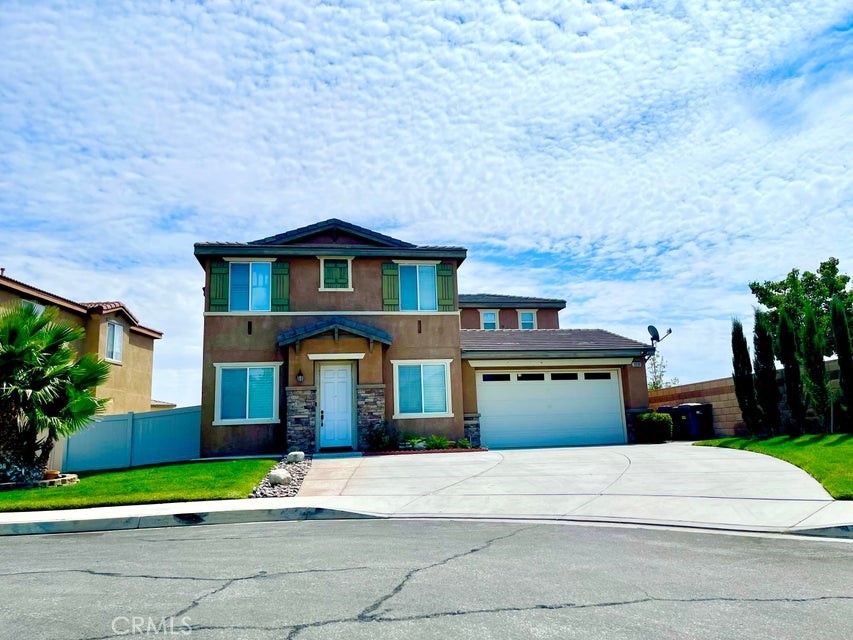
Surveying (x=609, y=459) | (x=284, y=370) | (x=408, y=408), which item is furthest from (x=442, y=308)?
(x=609, y=459)

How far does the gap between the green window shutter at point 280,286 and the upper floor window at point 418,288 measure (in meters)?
3.56

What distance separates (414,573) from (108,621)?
100 inches

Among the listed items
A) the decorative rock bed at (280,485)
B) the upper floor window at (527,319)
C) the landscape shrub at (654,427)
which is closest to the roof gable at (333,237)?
the decorative rock bed at (280,485)

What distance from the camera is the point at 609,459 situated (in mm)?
16250

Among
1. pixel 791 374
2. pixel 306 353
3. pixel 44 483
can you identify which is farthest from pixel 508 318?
pixel 44 483

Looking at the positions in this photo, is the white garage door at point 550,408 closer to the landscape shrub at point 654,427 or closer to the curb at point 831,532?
the landscape shrub at point 654,427

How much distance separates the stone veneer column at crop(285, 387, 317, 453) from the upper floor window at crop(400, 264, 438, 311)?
4.17 m

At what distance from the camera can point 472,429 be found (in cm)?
2184

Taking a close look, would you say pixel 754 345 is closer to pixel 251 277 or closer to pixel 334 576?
pixel 251 277

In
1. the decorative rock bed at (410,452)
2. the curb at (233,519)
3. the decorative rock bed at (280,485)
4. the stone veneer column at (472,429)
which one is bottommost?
the curb at (233,519)

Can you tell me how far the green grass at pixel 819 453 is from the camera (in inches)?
433

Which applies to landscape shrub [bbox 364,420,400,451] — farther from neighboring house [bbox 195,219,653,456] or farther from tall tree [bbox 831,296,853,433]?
tall tree [bbox 831,296,853,433]

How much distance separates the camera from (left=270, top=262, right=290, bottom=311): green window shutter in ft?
68.9

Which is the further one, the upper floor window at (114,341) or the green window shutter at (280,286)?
the upper floor window at (114,341)
